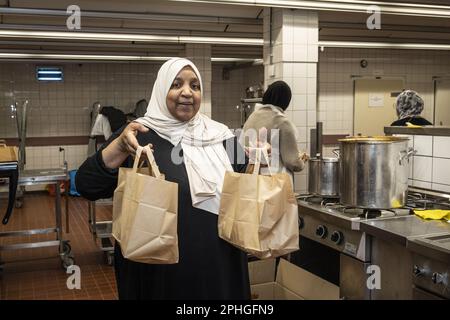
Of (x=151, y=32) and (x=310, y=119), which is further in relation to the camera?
(x=151, y=32)

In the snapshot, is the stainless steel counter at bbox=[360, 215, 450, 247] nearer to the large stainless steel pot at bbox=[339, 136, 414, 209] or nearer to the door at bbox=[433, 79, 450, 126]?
the large stainless steel pot at bbox=[339, 136, 414, 209]

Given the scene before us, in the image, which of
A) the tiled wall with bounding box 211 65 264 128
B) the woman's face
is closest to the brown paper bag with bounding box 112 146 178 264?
the woman's face

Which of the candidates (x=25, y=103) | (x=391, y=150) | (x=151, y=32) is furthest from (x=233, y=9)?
(x=25, y=103)

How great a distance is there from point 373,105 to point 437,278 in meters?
6.44

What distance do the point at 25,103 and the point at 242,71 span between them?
4.64 meters

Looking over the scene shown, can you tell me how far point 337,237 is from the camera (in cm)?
247

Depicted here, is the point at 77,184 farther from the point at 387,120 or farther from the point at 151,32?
the point at 387,120

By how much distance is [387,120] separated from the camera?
799cm

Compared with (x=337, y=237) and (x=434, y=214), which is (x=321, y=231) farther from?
(x=434, y=214)

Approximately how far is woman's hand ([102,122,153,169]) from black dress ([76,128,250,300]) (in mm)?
24

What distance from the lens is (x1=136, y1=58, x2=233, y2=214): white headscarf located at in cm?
152

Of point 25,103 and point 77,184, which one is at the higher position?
point 25,103

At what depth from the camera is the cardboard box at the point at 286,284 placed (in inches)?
98.0

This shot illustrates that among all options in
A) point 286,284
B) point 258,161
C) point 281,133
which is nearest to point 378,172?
point 286,284
